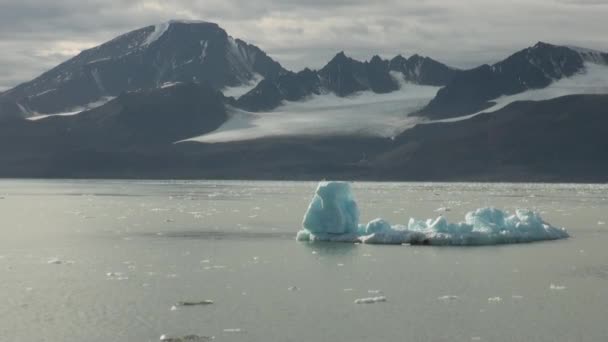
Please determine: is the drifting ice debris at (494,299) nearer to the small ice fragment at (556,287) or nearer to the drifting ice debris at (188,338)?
the small ice fragment at (556,287)

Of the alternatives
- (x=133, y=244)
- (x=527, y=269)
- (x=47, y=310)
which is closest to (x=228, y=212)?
(x=133, y=244)

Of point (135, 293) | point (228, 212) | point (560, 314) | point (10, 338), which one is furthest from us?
point (228, 212)

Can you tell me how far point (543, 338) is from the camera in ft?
70.6

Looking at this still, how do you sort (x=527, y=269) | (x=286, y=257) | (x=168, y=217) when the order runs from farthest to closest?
(x=168, y=217)
(x=286, y=257)
(x=527, y=269)

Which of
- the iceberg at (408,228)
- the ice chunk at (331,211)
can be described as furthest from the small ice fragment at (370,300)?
the ice chunk at (331,211)

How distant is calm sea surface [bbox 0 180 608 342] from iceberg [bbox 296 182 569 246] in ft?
3.58

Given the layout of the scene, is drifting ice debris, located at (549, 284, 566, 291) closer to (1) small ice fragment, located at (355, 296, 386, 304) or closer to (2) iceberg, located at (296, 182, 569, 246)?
(1) small ice fragment, located at (355, 296, 386, 304)

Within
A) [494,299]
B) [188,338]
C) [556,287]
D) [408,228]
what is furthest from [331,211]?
[188,338]

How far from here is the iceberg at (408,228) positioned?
39125mm

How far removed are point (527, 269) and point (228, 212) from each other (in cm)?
3239

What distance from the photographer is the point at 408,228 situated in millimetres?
40781

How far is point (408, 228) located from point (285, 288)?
1388 centimetres

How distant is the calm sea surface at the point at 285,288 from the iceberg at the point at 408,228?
42.9 inches

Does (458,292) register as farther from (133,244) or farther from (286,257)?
(133,244)
